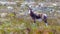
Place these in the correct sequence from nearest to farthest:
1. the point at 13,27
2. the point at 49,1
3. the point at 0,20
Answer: the point at 13,27
the point at 0,20
the point at 49,1

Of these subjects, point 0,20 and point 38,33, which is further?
point 0,20

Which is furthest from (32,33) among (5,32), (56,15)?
(56,15)

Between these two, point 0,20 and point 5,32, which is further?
point 0,20

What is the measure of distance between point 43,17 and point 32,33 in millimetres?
1984

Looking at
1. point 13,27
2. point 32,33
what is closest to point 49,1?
point 13,27

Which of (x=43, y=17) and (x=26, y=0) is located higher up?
(x=43, y=17)

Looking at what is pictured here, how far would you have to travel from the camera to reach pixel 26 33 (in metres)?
8.36

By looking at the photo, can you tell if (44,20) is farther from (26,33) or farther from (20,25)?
(26,33)

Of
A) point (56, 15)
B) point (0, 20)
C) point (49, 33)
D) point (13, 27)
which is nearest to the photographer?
point (49, 33)

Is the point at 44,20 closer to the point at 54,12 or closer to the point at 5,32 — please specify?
the point at 5,32

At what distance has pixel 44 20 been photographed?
10375mm

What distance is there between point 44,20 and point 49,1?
25.0 feet

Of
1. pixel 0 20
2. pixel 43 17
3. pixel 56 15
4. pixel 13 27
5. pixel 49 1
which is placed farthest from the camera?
pixel 49 1

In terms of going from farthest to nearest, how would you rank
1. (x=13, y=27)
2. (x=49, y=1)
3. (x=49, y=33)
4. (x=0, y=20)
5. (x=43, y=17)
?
1. (x=49, y=1)
2. (x=0, y=20)
3. (x=43, y=17)
4. (x=13, y=27)
5. (x=49, y=33)
